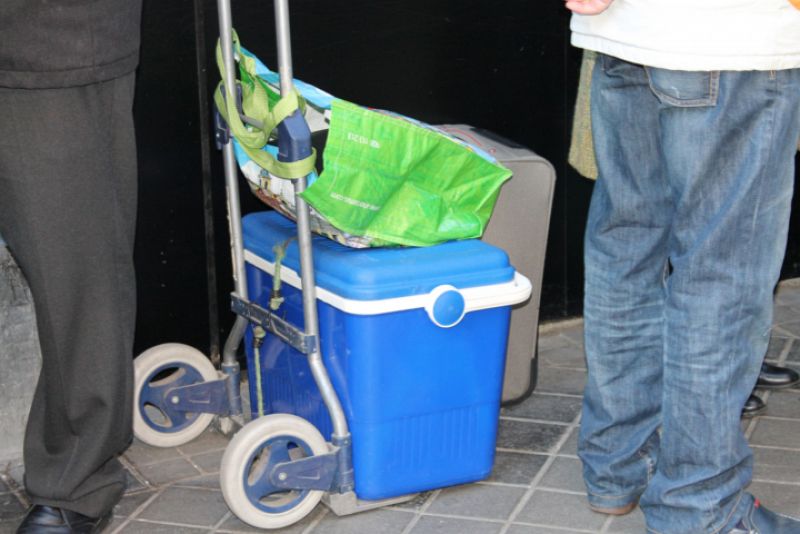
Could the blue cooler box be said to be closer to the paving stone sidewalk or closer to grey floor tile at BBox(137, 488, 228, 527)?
the paving stone sidewalk

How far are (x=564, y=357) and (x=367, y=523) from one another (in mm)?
1305

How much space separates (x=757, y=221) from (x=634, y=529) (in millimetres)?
842

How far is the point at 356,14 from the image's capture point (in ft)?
12.5

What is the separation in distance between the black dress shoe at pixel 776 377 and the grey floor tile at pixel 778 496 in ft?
2.17

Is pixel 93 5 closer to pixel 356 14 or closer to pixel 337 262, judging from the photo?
pixel 337 262

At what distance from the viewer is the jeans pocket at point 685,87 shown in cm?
244

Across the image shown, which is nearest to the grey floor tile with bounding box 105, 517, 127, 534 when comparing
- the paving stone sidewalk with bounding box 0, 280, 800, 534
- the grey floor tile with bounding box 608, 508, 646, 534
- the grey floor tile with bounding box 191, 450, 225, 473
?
the paving stone sidewalk with bounding box 0, 280, 800, 534

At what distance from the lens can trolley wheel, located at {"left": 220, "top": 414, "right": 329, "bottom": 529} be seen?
2941mm

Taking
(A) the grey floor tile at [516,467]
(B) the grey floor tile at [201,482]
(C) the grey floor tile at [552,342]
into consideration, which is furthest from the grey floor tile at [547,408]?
(B) the grey floor tile at [201,482]

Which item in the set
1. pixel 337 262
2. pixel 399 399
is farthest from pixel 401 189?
pixel 399 399

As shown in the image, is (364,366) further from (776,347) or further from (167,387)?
(776,347)

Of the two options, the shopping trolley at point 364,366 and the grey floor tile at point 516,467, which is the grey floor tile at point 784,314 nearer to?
the grey floor tile at point 516,467

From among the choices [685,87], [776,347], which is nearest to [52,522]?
[685,87]

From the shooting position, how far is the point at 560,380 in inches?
156
